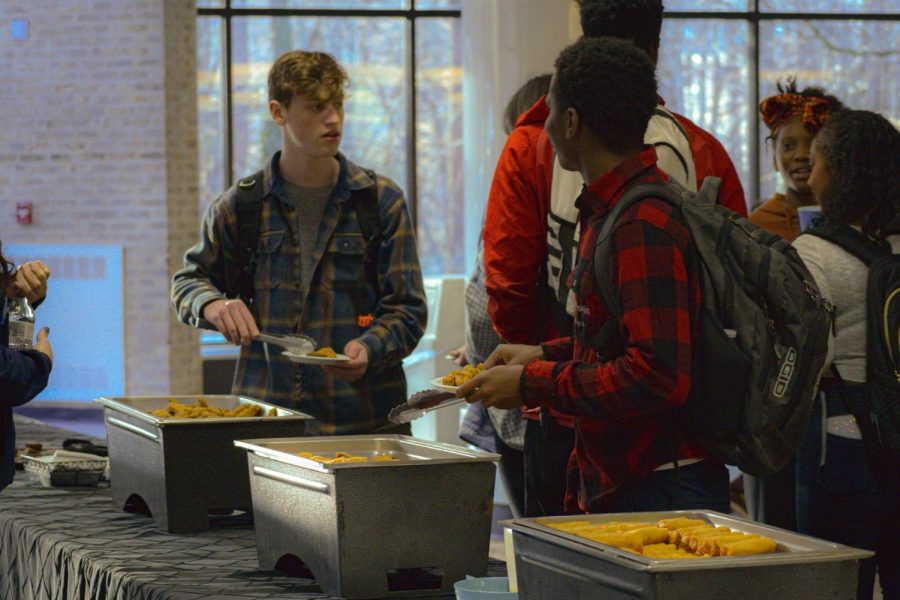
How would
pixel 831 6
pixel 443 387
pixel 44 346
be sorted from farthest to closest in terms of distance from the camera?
pixel 831 6, pixel 44 346, pixel 443 387

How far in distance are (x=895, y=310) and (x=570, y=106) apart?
110 cm

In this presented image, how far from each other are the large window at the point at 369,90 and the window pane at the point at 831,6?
249 cm

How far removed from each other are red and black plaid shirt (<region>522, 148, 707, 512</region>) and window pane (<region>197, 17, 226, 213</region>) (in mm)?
7975

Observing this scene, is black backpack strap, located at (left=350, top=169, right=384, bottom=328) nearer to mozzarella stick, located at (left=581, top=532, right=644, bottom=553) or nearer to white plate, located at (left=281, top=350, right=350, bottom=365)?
white plate, located at (left=281, top=350, right=350, bottom=365)

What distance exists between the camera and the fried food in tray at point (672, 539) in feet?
4.87

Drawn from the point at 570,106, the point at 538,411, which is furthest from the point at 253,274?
the point at 570,106

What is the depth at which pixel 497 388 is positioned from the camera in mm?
1927

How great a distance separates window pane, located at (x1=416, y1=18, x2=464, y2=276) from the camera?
9.83 m

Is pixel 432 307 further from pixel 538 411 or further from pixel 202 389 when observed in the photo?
pixel 538 411

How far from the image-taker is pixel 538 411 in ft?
8.39

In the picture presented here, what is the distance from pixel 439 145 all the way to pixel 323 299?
6.79 meters

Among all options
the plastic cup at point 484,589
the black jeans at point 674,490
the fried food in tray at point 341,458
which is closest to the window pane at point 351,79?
the fried food in tray at point 341,458

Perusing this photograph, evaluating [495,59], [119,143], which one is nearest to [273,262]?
[495,59]

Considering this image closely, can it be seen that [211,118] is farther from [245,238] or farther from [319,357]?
[319,357]
